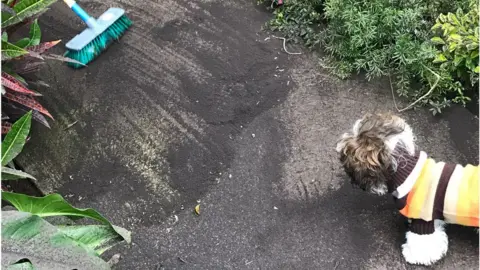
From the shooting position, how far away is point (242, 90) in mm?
3480

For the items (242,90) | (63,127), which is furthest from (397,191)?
(63,127)

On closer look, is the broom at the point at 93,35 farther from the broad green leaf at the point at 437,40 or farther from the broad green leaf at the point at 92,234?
the broad green leaf at the point at 437,40

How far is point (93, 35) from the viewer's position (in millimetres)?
3748

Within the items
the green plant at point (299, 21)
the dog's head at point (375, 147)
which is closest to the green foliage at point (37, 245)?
the dog's head at point (375, 147)

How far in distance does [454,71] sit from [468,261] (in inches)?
46.2

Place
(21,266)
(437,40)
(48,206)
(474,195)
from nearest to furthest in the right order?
(21,266)
(48,206)
(474,195)
(437,40)

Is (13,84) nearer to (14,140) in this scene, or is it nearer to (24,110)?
(24,110)

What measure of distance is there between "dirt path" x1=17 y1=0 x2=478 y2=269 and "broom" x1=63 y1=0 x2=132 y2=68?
92 mm

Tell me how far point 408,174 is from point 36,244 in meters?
1.68

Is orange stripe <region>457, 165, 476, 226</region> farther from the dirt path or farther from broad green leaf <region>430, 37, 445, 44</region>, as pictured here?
broad green leaf <region>430, 37, 445, 44</region>

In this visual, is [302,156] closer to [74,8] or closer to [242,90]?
[242,90]

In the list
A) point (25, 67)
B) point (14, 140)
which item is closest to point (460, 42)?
point (14, 140)

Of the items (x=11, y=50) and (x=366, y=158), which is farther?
(x=11, y=50)

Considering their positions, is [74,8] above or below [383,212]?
above
